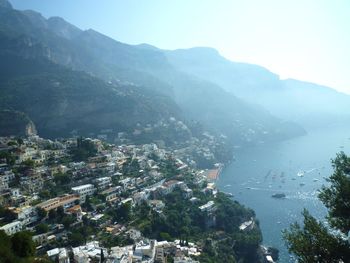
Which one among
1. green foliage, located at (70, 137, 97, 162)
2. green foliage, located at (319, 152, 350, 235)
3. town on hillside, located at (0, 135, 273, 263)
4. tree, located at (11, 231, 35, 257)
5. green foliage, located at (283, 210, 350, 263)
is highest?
green foliage, located at (319, 152, 350, 235)

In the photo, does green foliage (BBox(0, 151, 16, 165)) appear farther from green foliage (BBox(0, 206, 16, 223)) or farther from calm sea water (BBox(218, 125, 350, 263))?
calm sea water (BBox(218, 125, 350, 263))

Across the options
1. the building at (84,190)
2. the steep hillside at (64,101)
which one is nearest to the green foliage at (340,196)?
the building at (84,190)

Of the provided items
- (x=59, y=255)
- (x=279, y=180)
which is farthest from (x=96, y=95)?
(x=59, y=255)

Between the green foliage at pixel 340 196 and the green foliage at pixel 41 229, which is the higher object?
the green foliage at pixel 340 196

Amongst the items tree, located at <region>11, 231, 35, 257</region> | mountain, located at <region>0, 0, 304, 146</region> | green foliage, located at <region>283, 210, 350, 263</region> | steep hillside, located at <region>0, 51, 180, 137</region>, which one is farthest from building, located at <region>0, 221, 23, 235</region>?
mountain, located at <region>0, 0, 304, 146</region>

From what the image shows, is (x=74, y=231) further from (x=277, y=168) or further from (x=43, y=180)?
(x=277, y=168)

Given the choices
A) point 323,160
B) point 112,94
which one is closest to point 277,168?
point 323,160

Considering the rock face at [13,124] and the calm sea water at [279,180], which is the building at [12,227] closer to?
the calm sea water at [279,180]
